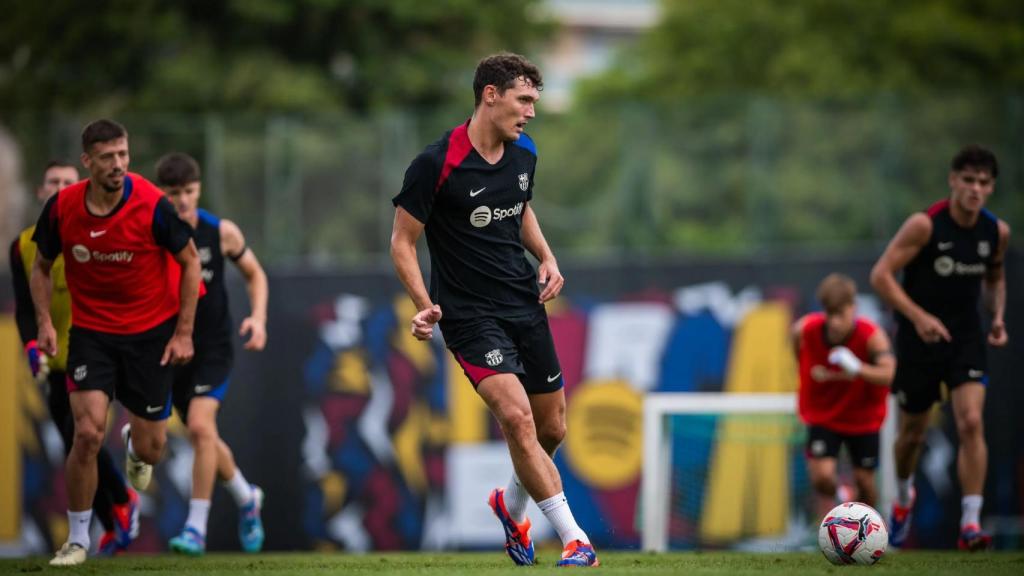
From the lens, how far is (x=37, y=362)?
11.0 m

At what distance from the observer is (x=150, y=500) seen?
17.8m

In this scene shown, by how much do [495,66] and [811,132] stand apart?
44.9ft

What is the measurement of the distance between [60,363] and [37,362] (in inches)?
6.8

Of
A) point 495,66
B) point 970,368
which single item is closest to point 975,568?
point 970,368

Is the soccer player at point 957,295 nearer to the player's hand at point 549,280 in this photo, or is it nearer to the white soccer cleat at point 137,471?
the player's hand at point 549,280

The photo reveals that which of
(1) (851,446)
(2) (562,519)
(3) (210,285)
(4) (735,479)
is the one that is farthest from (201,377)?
(4) (735,479)

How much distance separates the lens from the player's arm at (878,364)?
11.7 metres

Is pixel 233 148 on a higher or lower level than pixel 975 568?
higher

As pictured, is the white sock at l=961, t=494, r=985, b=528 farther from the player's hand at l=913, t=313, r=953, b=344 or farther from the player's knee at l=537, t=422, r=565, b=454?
the player's knee at l=537, t=422, r=565, b=454

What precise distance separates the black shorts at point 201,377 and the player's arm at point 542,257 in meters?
3.34

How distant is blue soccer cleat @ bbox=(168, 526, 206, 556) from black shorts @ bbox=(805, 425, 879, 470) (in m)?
4.93

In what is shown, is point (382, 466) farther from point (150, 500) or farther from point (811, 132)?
point (811, 132)

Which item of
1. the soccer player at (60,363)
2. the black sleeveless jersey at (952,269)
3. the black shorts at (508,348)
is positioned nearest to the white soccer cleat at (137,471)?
the soccer player at (60,363)

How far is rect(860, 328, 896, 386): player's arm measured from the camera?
38.4ft
